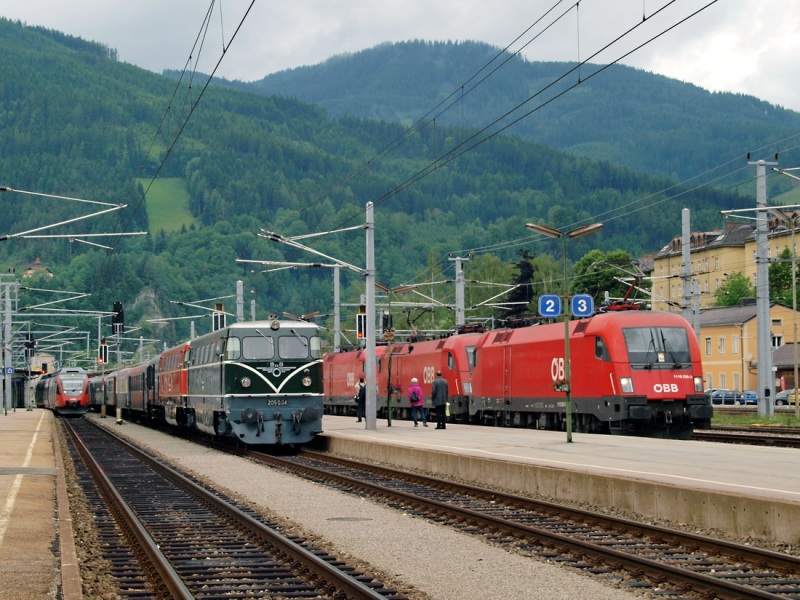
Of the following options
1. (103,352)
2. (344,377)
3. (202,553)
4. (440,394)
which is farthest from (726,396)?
(202,553)

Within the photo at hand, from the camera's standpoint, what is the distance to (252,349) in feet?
108

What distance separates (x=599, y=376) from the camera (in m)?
33.6

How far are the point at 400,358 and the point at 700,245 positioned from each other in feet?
280

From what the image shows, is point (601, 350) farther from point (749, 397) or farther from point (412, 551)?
point (749, 397)

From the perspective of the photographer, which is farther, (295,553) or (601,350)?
(601,350)

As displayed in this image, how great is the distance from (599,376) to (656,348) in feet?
5.79

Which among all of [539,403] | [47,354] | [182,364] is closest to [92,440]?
[182,364]

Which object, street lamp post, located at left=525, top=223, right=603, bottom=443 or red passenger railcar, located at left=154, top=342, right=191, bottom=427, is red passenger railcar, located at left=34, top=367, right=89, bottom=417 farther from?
street lamp post, located at left=525, top=223, right=603, bottom=443

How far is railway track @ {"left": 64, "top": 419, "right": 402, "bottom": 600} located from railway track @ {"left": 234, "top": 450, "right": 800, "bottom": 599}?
108 inches

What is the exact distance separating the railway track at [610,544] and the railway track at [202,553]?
2750mm

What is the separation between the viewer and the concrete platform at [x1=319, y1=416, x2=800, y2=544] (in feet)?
49.5

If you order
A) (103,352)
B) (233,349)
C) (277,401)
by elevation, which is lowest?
(277,401)

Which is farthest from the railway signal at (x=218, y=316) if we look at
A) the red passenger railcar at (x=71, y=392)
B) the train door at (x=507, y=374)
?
the red passenger railcar at (x=71, y=392)

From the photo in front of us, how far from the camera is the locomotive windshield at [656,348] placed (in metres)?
33.0
